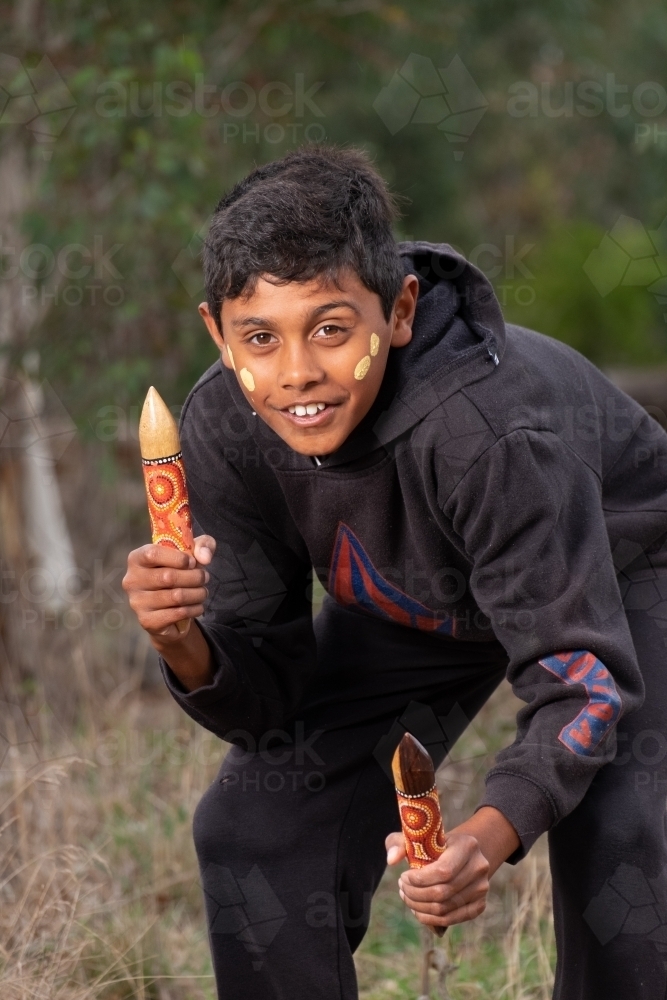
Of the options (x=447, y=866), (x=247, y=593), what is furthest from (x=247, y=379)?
(x=447, y=866)

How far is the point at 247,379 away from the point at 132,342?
10.2 feet

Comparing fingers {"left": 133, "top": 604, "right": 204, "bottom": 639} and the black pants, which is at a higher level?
fingers {"left": 133, "top": 604, "right": 204, "bottom": 639}

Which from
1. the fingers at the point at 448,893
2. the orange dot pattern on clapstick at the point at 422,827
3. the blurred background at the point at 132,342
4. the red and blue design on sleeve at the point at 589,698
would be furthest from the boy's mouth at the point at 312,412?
the blurred background at the point at 132,342

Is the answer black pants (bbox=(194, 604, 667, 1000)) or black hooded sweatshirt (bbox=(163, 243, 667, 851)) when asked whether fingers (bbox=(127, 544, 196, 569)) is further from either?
black pants (bbox=(194, 604, 667, 1000))

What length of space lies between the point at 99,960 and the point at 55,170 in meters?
2.99

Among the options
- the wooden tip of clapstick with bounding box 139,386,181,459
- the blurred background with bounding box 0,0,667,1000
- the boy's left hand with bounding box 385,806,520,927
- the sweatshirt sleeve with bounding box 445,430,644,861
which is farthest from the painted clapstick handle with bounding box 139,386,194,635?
the blurred background with bounding box 0,0,667,1000

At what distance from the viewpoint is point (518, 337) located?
2369mm

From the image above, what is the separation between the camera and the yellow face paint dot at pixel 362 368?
6.96 ft

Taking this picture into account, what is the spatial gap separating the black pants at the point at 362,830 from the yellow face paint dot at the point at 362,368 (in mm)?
671

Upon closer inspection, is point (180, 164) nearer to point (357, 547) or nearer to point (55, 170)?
point (55, 170)

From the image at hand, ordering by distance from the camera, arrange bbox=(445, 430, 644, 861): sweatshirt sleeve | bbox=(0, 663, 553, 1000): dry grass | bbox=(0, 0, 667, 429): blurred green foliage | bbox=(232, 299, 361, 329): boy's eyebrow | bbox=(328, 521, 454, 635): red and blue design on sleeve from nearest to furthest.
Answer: bbox=(445, 430, 644, 861): sweatshirt sleeve → bbox=(232, 299, 361, 329): boy's eyebrow → bbox=(328, 521, 454, 635): red and blue design on sleeve → bbox=(0, 663, 553, 1000): dry grass → bbox=(0, 0, 667, 429): blurred green foliage

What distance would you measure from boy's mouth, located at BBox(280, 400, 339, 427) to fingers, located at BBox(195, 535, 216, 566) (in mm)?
261

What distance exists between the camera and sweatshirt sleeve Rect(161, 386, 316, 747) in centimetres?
242

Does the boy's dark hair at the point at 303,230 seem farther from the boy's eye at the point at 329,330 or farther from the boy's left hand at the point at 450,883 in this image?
the boy's left hand at the point at 450,883
